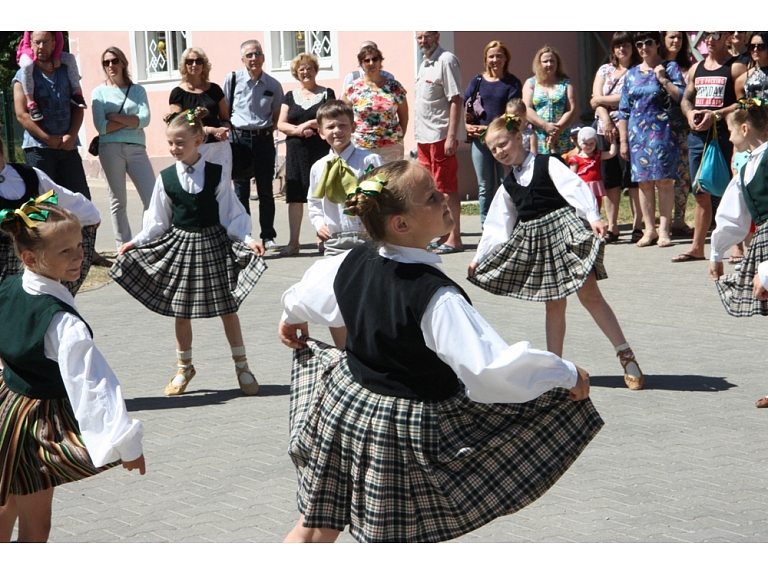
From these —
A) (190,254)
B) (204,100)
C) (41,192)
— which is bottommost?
(190,254)

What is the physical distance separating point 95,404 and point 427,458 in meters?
1.10

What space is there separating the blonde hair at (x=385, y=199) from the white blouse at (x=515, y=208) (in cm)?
295

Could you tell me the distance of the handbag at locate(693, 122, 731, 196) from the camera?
9805 millimetres

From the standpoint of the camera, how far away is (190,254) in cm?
643

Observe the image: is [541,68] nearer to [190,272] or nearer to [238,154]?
[238,154]

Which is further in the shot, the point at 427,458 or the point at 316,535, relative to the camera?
the point at 316,535

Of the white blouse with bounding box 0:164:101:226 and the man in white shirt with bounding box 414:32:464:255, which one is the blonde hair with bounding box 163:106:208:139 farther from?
the man in white shirt with bounding box 414:32:464:255

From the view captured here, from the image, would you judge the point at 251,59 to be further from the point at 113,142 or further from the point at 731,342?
the point at 731,342

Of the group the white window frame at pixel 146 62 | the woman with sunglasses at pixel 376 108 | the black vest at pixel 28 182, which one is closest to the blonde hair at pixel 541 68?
the woman with sunglasses at pixel 376 108

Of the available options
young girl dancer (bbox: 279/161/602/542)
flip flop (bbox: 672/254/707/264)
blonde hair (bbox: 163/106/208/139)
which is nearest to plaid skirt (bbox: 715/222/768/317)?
young girl dancer (bbox: 279/161/602/542)

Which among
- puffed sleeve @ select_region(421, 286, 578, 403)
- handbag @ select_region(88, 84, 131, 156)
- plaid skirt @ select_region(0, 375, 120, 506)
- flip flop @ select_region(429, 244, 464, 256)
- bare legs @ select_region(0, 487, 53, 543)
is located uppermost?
handbag @ select_region(88, 84, 131, 156)

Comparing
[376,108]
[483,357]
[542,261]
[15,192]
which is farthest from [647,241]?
[483,357]

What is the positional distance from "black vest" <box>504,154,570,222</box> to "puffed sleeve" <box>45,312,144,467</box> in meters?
3.50
